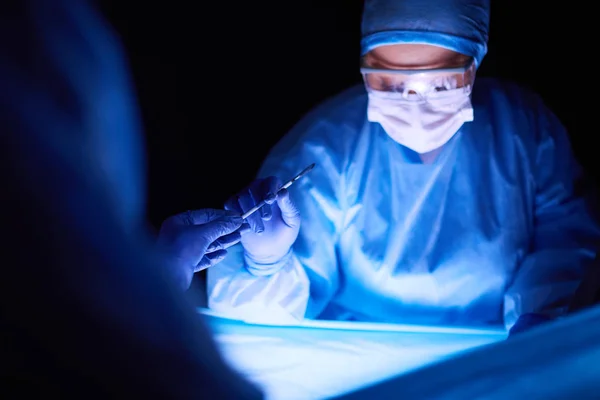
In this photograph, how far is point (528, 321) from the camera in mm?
1231

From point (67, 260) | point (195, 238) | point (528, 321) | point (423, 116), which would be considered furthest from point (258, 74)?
point (67, 260)

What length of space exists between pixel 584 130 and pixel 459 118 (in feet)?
2.56

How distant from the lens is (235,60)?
1857 millimetres

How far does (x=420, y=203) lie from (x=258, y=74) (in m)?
0.77

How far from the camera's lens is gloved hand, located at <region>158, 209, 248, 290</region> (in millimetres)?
1015

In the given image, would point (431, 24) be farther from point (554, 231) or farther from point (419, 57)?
point (554, 231)

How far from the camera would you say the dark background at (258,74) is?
176 centimetres

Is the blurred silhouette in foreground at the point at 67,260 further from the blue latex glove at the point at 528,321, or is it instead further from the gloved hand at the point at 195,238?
the blue latex glove at the point at 528,321

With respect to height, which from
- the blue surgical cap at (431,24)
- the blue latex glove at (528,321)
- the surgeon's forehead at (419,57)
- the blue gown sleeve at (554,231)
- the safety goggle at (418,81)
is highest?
the blue surgical cap at (431,24)

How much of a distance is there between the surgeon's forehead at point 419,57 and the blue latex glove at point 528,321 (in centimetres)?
60

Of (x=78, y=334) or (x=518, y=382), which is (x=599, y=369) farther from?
(x=78, y=334)

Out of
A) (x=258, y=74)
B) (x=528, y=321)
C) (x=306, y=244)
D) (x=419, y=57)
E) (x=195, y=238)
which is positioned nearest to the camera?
(x=195, y=238)

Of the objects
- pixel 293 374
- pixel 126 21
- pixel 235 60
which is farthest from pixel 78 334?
pixel 235 60

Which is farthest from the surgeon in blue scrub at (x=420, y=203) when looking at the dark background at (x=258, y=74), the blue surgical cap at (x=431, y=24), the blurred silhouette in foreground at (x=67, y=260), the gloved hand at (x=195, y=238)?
the blurred silhouette in foreground at (x=67, y=260)
